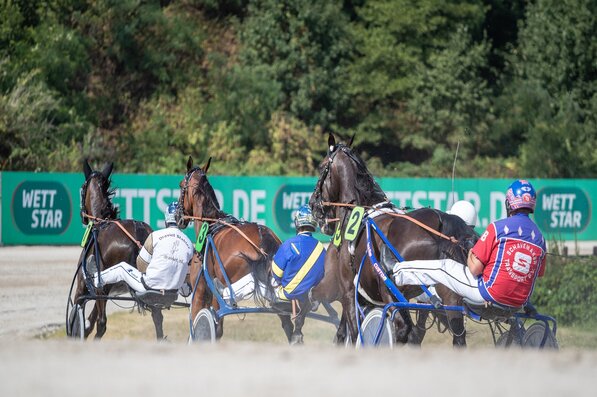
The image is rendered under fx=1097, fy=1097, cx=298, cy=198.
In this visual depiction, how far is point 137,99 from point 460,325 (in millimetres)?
33350

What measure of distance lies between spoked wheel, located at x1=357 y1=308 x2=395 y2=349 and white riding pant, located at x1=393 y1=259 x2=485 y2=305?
35 cm

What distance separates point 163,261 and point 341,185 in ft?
7.83

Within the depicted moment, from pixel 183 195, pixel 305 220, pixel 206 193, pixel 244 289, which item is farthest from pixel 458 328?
pixel 183 195

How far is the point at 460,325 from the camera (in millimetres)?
9117

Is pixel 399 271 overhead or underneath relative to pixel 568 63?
underneath

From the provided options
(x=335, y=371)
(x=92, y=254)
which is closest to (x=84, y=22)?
(x=92, y=254)

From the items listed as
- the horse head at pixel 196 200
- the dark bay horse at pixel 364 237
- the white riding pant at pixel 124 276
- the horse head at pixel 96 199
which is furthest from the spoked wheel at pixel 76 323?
the dark bay horse at pixel 364 237

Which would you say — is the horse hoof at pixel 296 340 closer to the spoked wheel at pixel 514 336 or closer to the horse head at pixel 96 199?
the spoked wheel at pixel 514 336

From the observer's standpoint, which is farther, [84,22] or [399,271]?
[84,22]

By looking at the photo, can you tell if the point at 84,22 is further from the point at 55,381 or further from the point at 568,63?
the point at 55,381

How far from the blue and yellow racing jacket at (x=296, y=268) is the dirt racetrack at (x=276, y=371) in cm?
298

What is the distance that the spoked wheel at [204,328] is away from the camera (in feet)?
35.1

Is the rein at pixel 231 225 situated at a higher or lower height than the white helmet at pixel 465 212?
lower

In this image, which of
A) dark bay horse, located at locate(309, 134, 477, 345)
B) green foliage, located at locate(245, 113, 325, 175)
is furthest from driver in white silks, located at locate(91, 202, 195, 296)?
green foliage, located at locate(245, 113, 325, 175)
